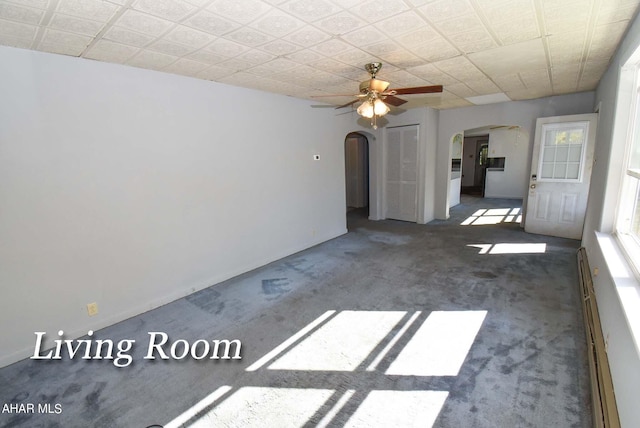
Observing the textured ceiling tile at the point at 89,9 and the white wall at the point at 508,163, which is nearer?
the textured ceiling tile at the point at 89,9

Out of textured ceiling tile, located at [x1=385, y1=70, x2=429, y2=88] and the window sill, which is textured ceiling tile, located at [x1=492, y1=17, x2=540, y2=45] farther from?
the window sill

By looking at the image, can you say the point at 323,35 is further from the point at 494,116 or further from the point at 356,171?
the point at 356,171

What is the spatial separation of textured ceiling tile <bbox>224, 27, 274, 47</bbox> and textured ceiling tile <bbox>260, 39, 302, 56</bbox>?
0.25ft

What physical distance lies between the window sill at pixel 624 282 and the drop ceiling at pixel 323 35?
1801 mm

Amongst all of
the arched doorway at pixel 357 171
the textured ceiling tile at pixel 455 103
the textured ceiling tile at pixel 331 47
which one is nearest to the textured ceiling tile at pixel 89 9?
the textured ceiling tile at pixel 331 47

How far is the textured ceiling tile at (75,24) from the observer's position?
6.23 feet

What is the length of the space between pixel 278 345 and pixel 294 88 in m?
3.23

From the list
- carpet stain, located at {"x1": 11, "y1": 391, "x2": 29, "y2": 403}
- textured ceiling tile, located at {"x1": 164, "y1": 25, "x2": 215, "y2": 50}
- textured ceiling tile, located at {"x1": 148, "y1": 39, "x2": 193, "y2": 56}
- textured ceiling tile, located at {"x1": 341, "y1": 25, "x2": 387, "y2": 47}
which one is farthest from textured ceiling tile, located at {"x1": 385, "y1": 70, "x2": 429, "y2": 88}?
carpet stain, located at {"x1": 11, "y1": 391, "x2": 29, "y2": 403}

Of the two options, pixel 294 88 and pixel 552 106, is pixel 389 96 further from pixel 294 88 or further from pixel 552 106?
pixel 552 106

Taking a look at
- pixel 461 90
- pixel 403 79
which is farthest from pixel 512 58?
pixel 461 90

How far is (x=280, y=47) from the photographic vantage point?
99.0 inches

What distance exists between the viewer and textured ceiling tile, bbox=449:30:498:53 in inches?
94.6

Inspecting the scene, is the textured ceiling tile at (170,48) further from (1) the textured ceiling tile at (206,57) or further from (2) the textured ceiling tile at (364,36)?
(2) the textured ceiling tile at (364,36)

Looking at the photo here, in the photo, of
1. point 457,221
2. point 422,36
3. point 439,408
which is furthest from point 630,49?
point 457,221
